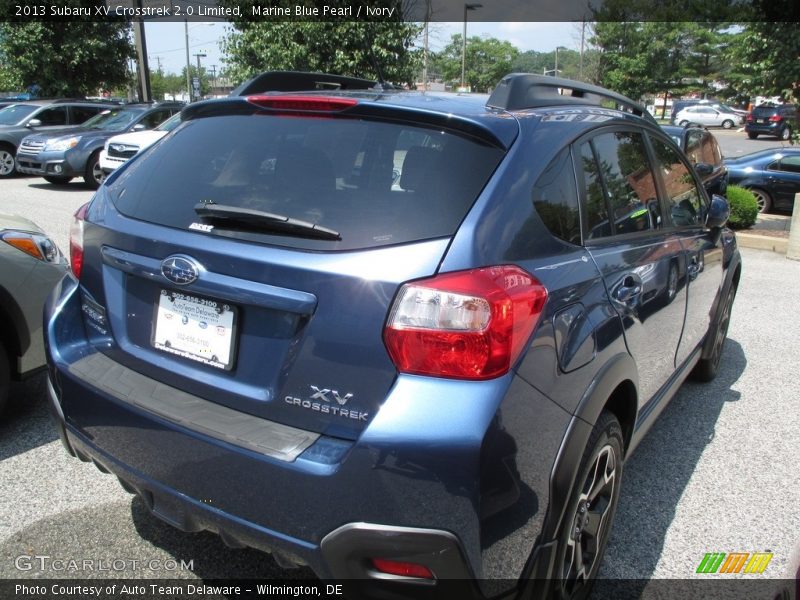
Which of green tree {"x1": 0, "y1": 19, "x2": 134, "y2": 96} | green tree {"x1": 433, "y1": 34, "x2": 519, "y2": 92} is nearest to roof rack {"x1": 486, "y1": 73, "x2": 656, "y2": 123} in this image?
green tree {"x1": 0, "y1": 19, "x2": 134, "y2": 96}

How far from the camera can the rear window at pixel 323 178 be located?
6.17 feet

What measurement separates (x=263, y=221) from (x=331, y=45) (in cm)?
1402

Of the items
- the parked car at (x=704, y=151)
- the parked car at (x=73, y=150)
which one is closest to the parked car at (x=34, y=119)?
the parked car at (x=73, y=150)

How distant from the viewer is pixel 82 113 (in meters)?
16.0

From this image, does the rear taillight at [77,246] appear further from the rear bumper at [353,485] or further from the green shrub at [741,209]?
the green shrub at [741,209]

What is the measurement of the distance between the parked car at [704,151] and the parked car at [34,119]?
41.7 feet

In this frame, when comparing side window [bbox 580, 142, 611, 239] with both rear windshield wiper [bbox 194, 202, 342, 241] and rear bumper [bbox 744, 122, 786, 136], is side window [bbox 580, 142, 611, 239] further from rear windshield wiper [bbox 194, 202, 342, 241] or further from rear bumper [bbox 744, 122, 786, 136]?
rear bumper [bbox 744, 122, 786, 136]

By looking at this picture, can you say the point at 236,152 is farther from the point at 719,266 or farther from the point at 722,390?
the point at 722,390

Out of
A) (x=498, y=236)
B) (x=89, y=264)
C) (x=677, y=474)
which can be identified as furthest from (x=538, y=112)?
(x=677, y=474)

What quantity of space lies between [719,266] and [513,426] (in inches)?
106

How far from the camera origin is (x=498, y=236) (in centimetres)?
186

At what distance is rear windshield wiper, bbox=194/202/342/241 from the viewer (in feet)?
6.22

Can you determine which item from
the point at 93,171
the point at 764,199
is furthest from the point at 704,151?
the point at 93,171

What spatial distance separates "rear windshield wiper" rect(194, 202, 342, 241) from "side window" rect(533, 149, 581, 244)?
0.65 meters
